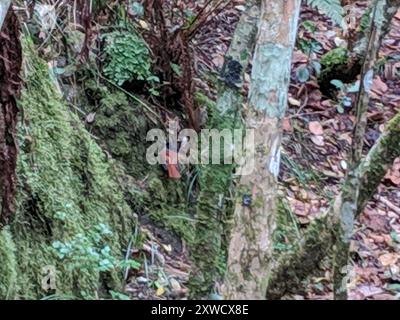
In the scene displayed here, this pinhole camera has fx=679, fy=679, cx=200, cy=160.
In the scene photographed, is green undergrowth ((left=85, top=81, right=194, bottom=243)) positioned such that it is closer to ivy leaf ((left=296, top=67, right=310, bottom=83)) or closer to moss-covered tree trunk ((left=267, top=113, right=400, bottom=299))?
moss-covered tree trunk ((left=267, top=113, right=400, bottom=299))

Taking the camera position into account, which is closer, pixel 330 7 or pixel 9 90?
pixel 9 90

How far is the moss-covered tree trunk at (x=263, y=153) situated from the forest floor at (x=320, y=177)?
0.88 metres

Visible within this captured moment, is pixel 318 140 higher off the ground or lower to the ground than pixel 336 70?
lower

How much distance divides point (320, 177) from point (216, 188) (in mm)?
1622

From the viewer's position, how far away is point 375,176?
208cm

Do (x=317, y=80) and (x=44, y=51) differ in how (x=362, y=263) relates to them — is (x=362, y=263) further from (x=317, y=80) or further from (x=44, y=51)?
(x=44, y=51)

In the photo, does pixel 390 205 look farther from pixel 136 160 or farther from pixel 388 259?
pixel 136 160

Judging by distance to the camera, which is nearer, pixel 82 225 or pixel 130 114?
pixel 82 225

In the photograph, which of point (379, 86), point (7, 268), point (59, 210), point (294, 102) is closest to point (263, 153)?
point (7, 268)

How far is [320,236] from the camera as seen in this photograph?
6.68 feet

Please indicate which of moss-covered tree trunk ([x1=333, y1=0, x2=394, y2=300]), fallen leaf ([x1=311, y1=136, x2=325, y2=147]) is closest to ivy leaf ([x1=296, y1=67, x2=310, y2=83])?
fallen leaf ([x1=311, y1=136, x2=325, y2=147])

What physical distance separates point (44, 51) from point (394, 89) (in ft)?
7.80

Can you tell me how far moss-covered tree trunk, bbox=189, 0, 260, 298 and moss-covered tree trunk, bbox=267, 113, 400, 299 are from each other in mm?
217
